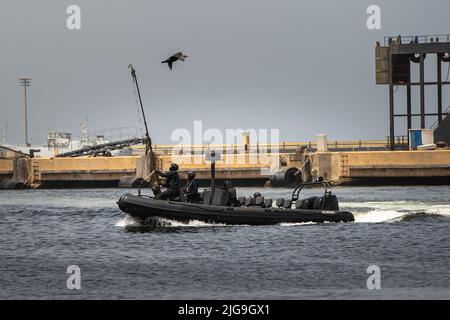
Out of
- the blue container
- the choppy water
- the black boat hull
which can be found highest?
the blue container

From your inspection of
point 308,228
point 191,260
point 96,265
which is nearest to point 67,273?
point 96,265

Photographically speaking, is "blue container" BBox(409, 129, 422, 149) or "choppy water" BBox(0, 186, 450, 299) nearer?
"choppy water" BBox(0, 186, 450, 299)

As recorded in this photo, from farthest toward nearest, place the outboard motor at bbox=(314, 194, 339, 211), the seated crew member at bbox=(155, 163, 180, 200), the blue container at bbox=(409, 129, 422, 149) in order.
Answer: the blue container at bbox=(409, 129, 422, 149)
the outboard motor at bbox=(314, 194, 339, 211)
the seated crew member at bbox=(155, 163, 180, 200)

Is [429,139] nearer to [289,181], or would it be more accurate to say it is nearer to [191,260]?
[289,181]

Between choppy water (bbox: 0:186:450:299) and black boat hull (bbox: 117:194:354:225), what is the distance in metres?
0.57

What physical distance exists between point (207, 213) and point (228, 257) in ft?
19.4

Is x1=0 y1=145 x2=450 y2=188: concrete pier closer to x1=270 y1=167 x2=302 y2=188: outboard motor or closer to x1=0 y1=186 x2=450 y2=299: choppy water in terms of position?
x1=270 y1=167 x2=302 y2=188: outboard motor

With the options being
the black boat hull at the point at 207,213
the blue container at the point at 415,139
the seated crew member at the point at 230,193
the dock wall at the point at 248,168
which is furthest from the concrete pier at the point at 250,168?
the seated crew member at the point at 230,193

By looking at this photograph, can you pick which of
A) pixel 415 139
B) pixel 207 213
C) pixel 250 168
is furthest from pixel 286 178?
pixel 207 213

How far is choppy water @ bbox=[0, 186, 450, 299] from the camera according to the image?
3025 cm

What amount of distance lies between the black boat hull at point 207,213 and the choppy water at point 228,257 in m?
0.57

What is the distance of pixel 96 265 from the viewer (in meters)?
35.5

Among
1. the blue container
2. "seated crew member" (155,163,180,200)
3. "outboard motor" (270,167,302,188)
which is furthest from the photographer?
the blue container

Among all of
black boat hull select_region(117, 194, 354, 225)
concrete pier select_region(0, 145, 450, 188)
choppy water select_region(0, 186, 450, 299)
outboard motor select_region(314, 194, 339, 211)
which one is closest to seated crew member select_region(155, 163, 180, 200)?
black boat hull select_region(117, 194, 354, 225)
